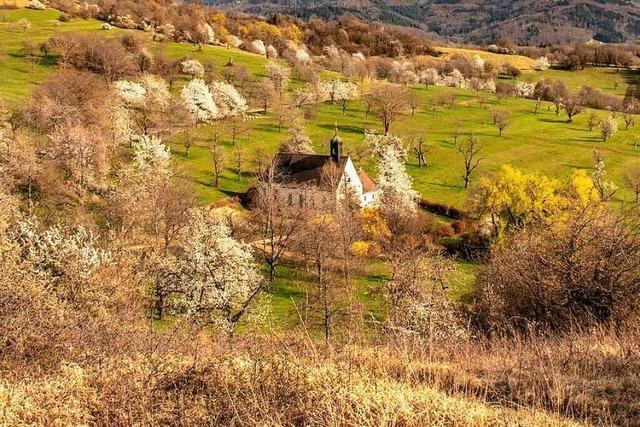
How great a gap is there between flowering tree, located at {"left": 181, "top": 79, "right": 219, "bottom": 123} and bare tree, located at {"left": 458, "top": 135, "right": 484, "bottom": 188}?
129ft

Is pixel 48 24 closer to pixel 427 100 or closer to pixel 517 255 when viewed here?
pixel 427 100

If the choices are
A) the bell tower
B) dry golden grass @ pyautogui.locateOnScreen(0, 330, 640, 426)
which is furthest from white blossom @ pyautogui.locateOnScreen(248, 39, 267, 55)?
dry golden grass @ pyautogui.locateOnScreen(0, 330, 640, 426)

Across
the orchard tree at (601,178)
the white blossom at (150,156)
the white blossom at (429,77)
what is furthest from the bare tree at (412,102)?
the white blossom at (150,156)

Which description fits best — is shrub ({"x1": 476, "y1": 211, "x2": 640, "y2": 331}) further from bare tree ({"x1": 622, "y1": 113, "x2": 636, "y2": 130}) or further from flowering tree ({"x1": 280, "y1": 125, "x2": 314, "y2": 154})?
bare tree ({"x1": 622, "y1": 113, "x2": 636, "y2": 130})

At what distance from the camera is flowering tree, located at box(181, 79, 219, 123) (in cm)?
8200

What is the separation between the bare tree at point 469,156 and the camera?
71.0 m

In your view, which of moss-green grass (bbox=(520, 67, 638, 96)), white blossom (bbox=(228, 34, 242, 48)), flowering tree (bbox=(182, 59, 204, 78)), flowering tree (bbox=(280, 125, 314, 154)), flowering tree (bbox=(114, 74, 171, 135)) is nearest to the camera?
flowering tree (bbox=(114, 74, 171, 135))

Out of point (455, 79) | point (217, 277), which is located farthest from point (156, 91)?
point (455, 79)

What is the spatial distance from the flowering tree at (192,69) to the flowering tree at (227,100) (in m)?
14.3

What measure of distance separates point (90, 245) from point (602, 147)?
84.0m

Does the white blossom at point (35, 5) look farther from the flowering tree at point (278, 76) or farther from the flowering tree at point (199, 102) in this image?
the flowering tree at point (199, 102)

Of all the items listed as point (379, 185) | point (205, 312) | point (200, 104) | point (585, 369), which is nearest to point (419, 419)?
point (585, 369)

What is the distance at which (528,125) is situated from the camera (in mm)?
102562

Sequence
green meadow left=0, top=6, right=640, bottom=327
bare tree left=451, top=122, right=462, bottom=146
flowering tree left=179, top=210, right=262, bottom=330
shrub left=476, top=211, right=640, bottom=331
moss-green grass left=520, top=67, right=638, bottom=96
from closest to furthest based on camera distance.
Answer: shrub left=476, top=211, right=640, bottom=331 < flowering tree left=179, top=210, right=262, bottom=330 < green meadow left=0, top=6, right=640, bottom=327 < bare tree left=451, top=122, right=462, bottom=146 < moss-green grass left=520, top=67, right=638, bottom=96
